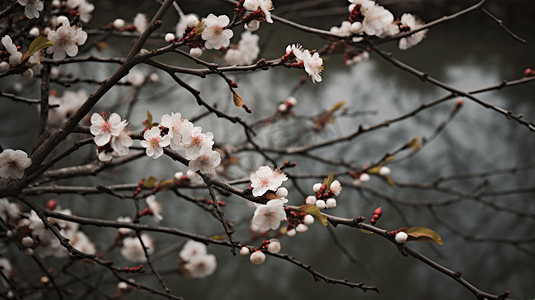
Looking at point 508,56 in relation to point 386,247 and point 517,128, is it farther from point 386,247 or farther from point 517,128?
point 386,247

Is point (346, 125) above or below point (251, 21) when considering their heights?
below

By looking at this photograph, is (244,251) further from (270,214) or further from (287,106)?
(287,106)

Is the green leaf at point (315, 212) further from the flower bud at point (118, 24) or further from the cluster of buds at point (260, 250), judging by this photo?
the flower bud at point (118, 24)

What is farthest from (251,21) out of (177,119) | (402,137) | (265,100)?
(402,137)

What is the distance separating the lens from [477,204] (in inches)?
77.7

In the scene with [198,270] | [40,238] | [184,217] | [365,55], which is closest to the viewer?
[40,238]

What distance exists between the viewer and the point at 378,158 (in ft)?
6.60

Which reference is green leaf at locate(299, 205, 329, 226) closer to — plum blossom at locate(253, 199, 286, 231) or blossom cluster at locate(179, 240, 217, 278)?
plum blossom at locate(253, 199, 286, 231)

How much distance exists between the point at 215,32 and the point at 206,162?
0.21m

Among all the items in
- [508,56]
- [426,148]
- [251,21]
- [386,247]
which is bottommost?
[386,247]

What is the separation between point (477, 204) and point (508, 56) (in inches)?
37.4

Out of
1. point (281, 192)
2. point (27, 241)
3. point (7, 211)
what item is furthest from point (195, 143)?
point (7, 211)

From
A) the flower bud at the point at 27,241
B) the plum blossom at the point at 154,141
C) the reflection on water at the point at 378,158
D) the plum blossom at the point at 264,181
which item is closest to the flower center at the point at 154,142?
the plum blossom at the point at 154,141

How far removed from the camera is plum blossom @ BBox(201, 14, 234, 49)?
514mm
